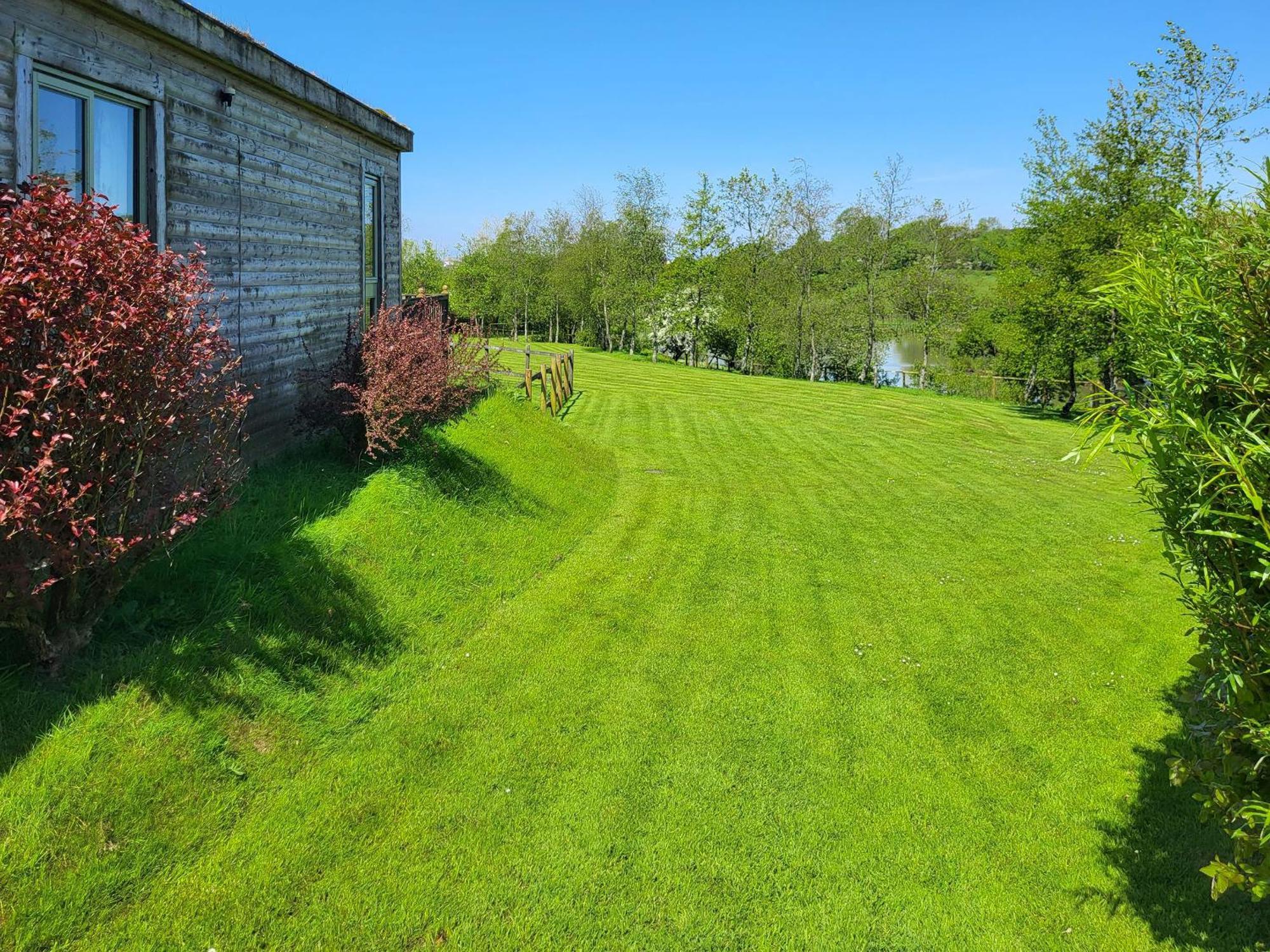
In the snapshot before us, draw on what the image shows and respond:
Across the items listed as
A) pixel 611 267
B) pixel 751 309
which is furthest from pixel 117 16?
pixel 611 267

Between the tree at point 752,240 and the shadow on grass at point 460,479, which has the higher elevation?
the tree at point 752,240

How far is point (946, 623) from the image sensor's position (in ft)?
28.9

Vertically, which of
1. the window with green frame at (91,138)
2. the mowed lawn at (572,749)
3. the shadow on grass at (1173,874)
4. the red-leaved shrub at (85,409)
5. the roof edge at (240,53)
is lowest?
the shadow on grass at (1173,874)

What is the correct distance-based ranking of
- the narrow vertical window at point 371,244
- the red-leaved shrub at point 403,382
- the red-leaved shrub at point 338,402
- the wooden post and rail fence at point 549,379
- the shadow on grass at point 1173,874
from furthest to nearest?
the wooden post and rail fence at point 549,379 → the narrow vertical window at point 371,244 → the red-leaved shrub at point 338,402 → the red-leaved shrub at point 403,382 → the shadow on grass at point 1173,874

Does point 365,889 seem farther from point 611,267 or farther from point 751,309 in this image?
point 611,267

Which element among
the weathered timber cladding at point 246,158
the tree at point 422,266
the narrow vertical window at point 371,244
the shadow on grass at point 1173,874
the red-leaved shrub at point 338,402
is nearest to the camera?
the shadow on grass at point 1173,874

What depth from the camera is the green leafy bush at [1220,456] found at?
3.30m

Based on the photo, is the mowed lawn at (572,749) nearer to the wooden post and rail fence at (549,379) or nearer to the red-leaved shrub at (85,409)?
the red-leaved shrub at (85,409)

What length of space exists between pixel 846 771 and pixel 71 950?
15.1 ft

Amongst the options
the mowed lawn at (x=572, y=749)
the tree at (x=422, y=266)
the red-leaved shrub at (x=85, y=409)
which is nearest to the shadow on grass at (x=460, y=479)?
the mowed lawn at (x=572, y=749)

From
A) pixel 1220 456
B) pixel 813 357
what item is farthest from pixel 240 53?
pixel 813 357

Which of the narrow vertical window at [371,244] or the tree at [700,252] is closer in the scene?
the narrow vertical window at [371,244]

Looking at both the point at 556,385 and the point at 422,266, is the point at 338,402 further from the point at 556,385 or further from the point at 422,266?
the point at 422,266

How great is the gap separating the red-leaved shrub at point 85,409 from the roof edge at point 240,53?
267 centimetres
